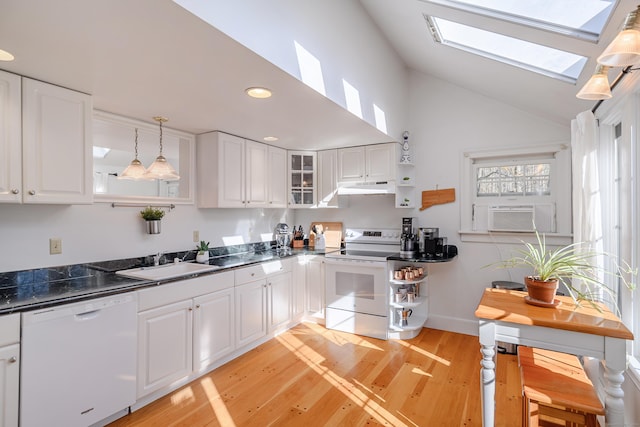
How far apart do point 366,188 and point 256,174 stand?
4.26 ft

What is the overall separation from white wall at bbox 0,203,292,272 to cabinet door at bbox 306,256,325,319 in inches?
40.6

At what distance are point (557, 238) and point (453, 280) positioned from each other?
1.11 m

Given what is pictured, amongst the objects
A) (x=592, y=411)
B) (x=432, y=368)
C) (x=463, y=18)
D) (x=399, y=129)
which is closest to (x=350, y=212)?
(x=399, y=129)

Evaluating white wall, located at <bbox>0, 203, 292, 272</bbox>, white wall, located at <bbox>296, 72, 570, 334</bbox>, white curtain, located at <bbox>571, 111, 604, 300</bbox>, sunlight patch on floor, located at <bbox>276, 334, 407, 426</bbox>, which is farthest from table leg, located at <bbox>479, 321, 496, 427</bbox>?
white wall, located at <bbox>0, 203, 292, 272</bbox>

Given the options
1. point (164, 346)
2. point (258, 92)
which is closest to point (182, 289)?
point (164, 346)

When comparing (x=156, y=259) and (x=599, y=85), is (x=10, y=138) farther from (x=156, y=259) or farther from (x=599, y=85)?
(x=599, y=85)

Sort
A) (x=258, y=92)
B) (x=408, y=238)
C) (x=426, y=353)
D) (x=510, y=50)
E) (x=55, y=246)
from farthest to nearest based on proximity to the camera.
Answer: (x=408, y=238) < (x=426, y=353) < (x=510, y=50) < (x=55, y=246) < (x=258, y=92)

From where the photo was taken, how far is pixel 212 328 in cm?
276

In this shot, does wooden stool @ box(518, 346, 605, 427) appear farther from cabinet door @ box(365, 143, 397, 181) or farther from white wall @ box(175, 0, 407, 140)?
cabinet door @ box(365, 143, 397, 181)

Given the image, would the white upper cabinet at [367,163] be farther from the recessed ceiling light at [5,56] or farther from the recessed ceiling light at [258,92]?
the recessed ceiling light at [5,56]

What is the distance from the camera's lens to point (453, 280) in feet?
12.3

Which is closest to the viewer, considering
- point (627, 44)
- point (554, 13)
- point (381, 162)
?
point (627, 44)

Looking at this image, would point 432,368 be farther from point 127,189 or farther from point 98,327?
point 127,189

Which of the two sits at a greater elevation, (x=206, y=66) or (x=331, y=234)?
(x=206, y=66)
